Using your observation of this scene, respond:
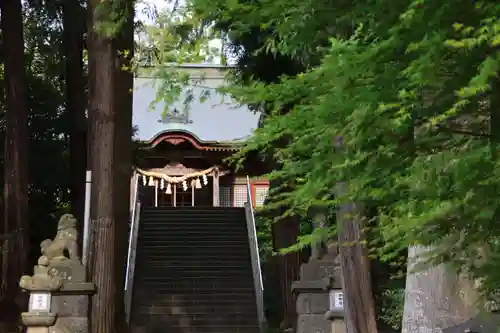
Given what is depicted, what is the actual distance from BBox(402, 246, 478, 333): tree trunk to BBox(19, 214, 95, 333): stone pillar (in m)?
5.53

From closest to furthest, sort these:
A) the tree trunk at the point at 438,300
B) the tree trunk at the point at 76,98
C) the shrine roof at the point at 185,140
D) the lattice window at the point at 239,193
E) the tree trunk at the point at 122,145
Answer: the tree trunk at the point at 438,300
the tree trunk at the point at 122,145
the tree trunk at the point at 76,98
the shrine roof at the point at 185,140
the lattice window at the point at 239,193

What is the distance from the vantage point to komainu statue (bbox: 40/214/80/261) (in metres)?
9.53

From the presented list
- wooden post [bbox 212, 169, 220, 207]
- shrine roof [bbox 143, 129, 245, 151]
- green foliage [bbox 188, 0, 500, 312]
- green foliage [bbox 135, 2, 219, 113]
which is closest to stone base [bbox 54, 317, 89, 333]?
green foliage [bbox 135, 2, 219, 113]

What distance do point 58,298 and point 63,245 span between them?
0.71 meters

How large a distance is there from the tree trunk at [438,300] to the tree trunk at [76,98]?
9.05m

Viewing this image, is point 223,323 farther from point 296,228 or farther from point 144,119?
point 144,119

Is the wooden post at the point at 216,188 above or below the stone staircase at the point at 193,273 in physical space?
above

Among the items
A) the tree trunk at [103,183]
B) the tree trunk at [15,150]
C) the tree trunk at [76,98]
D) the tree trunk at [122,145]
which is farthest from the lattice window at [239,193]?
the tree trunk at [103,183]

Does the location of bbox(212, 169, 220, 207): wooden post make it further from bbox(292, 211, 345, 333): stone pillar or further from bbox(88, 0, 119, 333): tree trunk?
bbox(88, 0, 119, 333): tree trunk

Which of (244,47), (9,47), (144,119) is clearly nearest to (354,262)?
(244,47)

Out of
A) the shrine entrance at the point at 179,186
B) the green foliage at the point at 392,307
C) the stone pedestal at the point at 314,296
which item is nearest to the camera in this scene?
the green foliage at the point at 392,307

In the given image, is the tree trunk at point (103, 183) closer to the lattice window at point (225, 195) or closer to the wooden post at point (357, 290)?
the wooden post at point (357, 290)

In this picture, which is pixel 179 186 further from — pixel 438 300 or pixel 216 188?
pixel 438 300

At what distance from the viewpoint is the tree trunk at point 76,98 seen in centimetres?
1320
